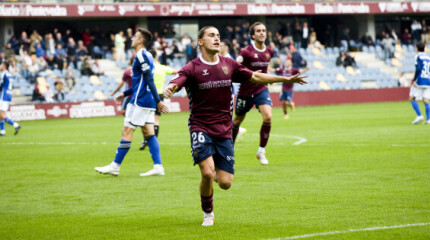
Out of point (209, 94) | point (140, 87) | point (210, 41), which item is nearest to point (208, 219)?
point (209, 94)

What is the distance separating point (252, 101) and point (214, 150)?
5.65 meters

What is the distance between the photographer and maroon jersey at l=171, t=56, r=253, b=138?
7594 mm

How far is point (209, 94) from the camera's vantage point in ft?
25.1

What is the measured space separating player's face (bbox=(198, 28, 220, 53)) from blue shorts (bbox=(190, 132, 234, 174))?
93 centimetres

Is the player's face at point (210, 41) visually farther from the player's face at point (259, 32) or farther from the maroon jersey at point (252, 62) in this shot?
the maroon jersey at point (252, 62)

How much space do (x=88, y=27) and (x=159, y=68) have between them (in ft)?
86.4

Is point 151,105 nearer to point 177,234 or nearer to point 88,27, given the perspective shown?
point 177,234

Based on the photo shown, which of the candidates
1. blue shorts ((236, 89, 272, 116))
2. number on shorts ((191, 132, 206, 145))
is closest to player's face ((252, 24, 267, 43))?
blue shorts ((236, 89, 272, 116))

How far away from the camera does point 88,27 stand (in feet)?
137

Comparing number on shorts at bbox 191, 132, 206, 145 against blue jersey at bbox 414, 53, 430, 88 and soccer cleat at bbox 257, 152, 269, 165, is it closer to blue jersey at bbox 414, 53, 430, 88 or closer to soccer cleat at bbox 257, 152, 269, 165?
soccer cleat at bbox 257, 152, 269, 165

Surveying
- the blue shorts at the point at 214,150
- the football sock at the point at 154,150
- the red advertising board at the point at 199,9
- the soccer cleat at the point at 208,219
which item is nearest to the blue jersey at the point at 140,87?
the football sock at the point at 154,150

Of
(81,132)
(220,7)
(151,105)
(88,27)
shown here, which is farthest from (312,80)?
(151,105)

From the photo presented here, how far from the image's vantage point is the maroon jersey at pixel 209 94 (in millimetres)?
7594

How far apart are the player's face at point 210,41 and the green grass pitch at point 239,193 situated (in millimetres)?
1899
